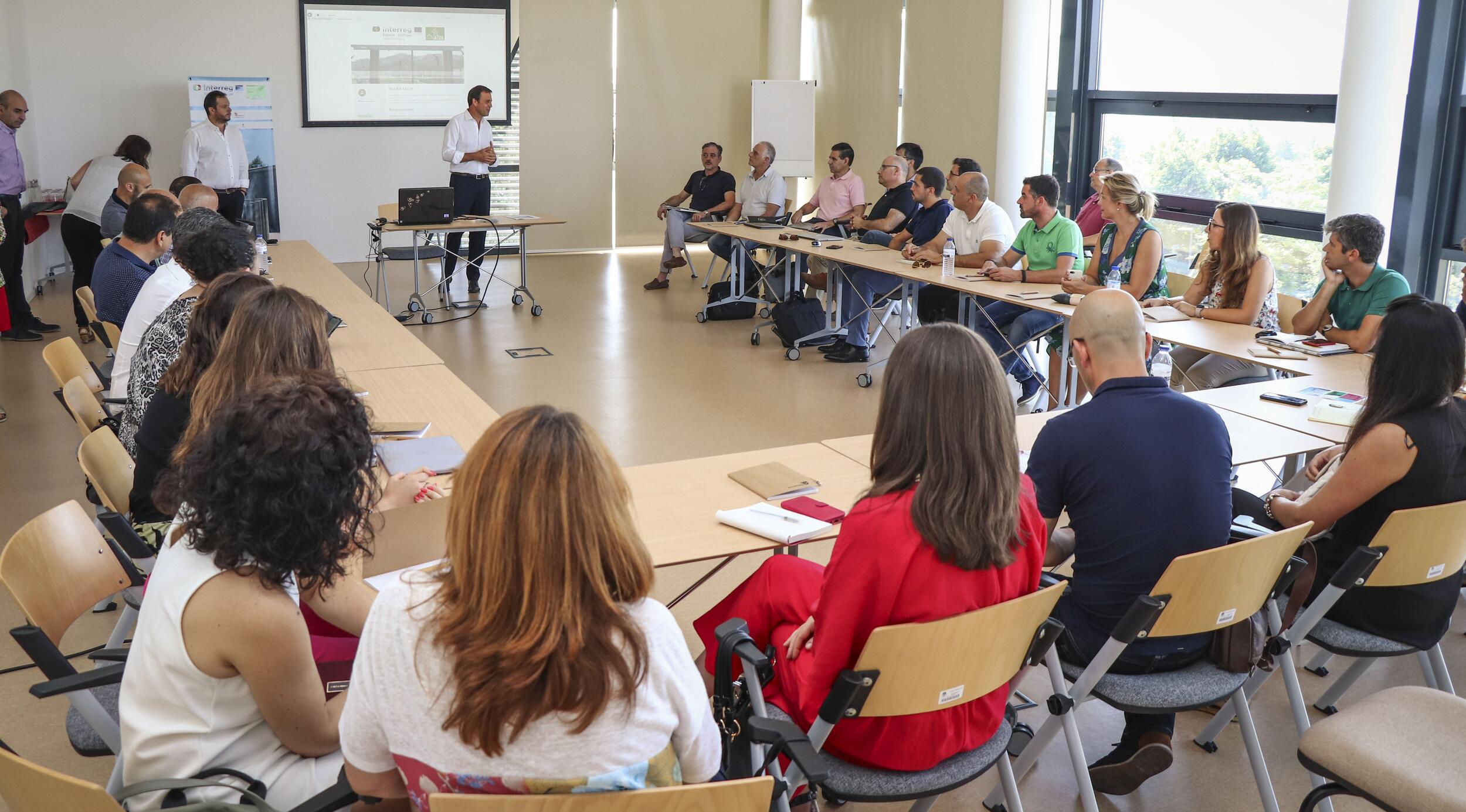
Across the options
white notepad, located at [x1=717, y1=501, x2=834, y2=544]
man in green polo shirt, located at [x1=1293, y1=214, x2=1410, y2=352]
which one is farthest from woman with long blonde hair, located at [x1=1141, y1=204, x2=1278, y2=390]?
white notepad, located at [x1=717, y1=501, x2=834, y2=544]

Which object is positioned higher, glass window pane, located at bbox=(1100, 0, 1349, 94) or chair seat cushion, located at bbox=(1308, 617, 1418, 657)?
glass window pane, located at bbox=(1100, 0, 1349, 94)

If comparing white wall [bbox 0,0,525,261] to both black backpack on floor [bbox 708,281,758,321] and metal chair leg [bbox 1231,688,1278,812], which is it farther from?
metal chair leg [bbox 1231,688,1278,812]

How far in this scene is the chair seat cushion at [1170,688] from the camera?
87.9 inches

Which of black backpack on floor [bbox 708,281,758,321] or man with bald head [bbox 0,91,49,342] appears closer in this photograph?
man with bald head [bbox 0,91,49,342]

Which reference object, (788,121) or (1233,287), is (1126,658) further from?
(788,121)

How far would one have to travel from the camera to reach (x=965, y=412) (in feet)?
6.30

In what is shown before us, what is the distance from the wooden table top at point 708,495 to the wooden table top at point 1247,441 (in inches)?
2.5

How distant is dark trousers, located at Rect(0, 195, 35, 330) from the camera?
741 centimetres

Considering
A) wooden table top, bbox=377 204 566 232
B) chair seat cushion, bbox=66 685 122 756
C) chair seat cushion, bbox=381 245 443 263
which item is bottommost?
chair seat cushion, bbox=66 685 122 756

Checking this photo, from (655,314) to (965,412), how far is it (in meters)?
6.97

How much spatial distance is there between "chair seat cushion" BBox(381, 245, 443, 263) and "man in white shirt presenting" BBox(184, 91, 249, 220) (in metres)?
1.75

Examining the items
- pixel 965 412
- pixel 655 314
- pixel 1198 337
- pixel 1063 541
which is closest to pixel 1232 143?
pixel 1198 337

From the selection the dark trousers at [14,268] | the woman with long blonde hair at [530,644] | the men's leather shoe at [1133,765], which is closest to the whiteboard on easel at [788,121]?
the dark trousers at [14,268]

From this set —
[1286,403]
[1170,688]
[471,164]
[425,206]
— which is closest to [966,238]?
[1286,403]
